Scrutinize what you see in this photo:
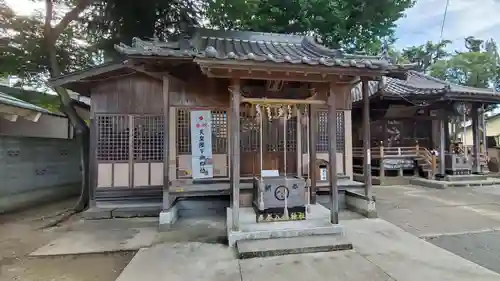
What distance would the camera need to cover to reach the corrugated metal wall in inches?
301

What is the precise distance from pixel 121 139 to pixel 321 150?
516 cm

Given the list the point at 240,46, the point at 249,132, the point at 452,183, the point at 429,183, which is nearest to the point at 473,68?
the point at 452,183

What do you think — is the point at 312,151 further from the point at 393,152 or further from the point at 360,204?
the point at 393,152

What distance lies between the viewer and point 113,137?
7141 mm

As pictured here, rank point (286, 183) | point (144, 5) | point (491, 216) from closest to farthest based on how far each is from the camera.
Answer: point (286, 183) → point (491, 216) → point (144, 5)

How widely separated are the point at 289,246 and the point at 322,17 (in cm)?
907

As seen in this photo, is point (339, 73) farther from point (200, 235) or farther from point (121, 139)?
point (121, 139)

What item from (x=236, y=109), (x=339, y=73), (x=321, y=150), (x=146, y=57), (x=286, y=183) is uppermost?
(x=146, y=57)

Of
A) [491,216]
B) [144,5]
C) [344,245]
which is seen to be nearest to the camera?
[344,245]

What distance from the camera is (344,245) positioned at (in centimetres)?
431

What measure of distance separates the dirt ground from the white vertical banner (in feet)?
8.63

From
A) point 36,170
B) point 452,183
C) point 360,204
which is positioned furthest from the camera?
point 452,183

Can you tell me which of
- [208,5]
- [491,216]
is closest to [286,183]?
[491,216]

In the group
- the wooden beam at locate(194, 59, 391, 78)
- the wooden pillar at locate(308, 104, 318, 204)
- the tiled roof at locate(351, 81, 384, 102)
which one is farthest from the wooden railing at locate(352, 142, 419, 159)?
the wooden beam at locate(194, 59, 391, 78)
